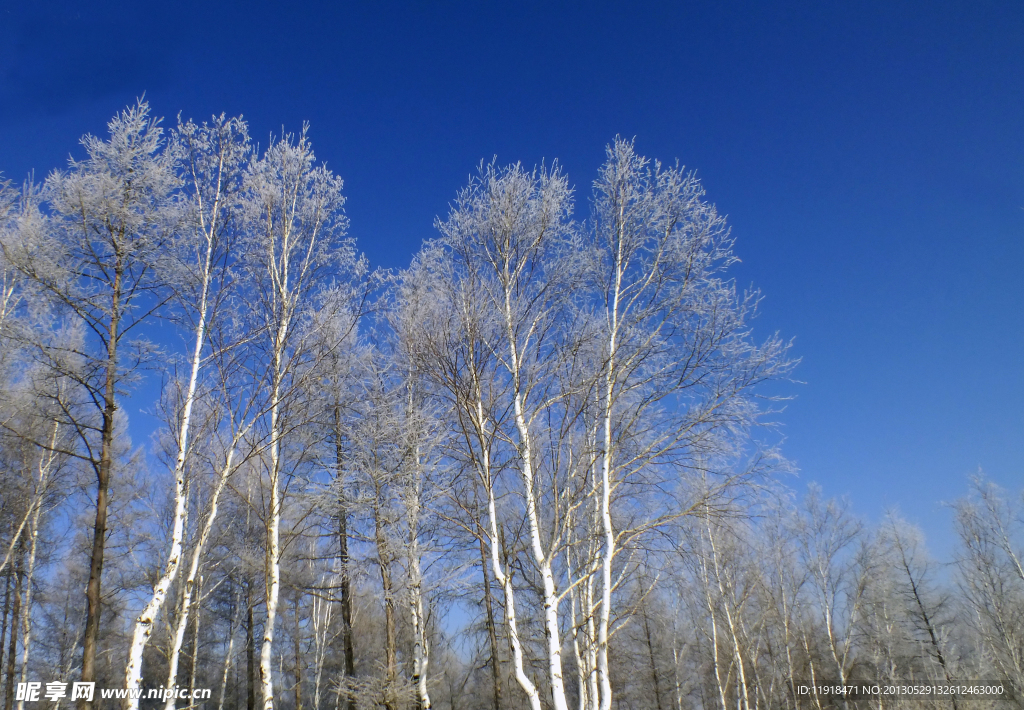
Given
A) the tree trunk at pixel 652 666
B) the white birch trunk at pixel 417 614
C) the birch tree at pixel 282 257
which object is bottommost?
the tree trunk at pixel 652 666

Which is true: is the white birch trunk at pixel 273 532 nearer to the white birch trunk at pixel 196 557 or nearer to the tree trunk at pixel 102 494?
the white birch trunk at pixel 196 557

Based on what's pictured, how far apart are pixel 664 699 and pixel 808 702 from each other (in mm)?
5772

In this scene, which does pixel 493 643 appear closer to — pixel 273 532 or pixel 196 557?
pixel 273 532

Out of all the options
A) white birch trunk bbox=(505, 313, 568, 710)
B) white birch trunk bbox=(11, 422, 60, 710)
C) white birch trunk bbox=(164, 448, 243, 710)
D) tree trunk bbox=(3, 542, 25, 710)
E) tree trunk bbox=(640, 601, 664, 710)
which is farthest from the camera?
tree trunk bbox=(640, 601, 664, 710)

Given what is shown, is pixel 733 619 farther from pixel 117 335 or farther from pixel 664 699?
pixel 117 335

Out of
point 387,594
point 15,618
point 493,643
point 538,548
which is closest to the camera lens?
point 538,548

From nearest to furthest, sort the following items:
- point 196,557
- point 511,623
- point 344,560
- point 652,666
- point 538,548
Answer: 1. point 511,623
2. point 538,548
3. point 196,557
4. point 344,560
5. point 652,666

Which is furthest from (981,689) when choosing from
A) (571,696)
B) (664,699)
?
(571,696)

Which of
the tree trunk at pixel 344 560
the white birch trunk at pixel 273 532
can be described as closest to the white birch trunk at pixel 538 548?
the white birch trunk at pixel 273 532

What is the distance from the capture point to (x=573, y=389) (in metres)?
6.75

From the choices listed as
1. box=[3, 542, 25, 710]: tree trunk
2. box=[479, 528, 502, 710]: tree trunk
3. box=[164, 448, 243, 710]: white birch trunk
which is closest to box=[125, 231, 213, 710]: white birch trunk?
box=[164, 448, 243, 710]: white birch trunk

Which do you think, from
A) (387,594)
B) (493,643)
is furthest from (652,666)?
(387,594)

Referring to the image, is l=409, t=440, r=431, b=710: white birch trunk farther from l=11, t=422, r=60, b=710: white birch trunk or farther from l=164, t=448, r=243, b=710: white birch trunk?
l=11, t=422, r=60, b=710: white birch trunk

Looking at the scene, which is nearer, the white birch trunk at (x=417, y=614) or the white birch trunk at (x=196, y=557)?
the white birch trunk at (x=196, y=557)
